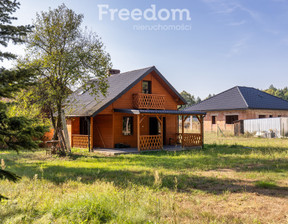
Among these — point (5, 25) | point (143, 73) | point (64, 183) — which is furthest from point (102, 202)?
point (143, 73)

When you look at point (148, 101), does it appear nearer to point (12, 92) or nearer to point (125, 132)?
point (125, 132)

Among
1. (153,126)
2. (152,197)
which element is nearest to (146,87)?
(153,126)

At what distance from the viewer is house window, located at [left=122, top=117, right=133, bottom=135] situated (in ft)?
62.7

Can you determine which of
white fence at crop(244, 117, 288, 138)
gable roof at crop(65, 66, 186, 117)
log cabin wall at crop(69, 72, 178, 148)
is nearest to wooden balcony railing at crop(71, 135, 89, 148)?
log cabin wall at crop(69, 72, 178, 148)

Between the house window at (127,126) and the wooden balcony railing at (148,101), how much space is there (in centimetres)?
108

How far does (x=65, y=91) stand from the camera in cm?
1484

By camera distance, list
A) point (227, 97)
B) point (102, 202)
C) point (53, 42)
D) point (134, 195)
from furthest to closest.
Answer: point (227, 97)
point (53, 42)
point (134, 195)
point (102, 202)

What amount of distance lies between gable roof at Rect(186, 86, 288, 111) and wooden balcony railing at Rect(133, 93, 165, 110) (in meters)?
14.7

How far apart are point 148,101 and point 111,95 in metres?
2.94

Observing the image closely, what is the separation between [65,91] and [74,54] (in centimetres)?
211

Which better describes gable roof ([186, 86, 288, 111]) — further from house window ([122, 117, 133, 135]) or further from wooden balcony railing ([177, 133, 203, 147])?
house window ([122, 117, 133, 135])

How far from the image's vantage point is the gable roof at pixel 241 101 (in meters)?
32.3

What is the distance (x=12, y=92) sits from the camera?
4652 mm

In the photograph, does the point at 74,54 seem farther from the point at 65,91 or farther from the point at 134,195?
the point at 134,195
